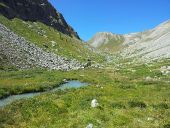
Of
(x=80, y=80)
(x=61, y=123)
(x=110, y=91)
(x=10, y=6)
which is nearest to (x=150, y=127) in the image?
(x=61, y=123)

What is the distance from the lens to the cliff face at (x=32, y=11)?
12716cm

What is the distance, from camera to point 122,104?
31219 millimetres

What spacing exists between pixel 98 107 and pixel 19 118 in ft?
22.4

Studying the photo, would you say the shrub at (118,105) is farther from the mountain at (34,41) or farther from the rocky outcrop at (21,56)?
the rocky outcrop at (21,56)

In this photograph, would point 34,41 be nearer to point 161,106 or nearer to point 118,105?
point 118,105

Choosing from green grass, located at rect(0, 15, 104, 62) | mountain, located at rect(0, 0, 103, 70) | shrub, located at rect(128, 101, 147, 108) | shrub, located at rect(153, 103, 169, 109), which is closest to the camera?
shrub, located at rect(153, 103, 169, 109)

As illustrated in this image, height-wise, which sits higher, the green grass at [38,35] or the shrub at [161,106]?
the green grass at [38,35]

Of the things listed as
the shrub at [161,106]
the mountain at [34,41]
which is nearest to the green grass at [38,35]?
the mountain at [34,41]

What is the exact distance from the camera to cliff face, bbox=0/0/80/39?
127m

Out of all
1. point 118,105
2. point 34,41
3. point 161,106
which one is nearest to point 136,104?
point 118,105

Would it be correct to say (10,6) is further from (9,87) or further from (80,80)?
(9,87)

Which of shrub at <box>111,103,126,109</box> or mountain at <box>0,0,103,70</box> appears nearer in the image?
shrub at <box>111,103,126,109</box>

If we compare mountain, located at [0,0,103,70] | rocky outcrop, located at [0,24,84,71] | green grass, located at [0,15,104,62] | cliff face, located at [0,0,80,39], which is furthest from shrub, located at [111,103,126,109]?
cliff face, located at [0,0,80,39]

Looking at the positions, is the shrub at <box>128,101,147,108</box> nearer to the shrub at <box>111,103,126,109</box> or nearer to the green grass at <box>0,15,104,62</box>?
the shrub at <box>111,103,126,109</box>
